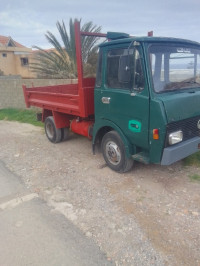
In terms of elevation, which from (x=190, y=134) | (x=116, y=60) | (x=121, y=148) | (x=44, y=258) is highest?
(x=116, y=60)

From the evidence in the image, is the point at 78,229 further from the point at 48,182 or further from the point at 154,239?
the point at 48,182

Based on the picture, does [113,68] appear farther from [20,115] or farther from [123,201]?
[20,115]

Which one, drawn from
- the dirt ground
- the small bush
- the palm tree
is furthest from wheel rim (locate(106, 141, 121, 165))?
the palm tree

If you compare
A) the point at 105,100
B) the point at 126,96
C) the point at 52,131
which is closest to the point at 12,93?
the point at 52,131

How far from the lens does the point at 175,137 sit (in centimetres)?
320

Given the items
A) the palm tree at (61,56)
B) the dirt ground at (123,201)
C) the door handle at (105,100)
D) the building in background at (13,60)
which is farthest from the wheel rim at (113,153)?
the building in background at (13,60)

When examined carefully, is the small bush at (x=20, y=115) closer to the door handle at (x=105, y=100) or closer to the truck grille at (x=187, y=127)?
the door handle at (x=105, y=100)

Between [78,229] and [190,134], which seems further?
[190,134]

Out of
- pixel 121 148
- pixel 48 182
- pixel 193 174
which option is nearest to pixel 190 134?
pixel 193 174

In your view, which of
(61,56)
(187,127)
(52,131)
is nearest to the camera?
(187,127)

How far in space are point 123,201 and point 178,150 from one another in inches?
43.2

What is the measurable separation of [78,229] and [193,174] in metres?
2.31

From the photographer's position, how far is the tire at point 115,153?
3.87m

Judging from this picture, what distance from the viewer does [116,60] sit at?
11.6 feet
